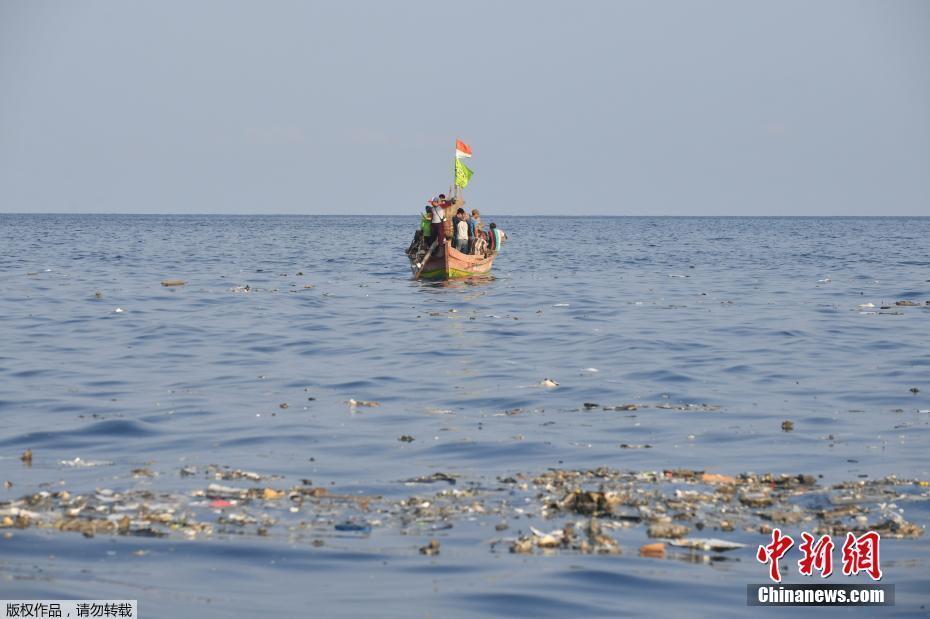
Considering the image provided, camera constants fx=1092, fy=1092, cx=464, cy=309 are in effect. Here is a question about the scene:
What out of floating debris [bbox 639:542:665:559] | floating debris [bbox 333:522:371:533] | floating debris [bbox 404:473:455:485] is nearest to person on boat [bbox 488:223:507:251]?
floating debris [bbox 404:473:455:485]

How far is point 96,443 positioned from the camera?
1427 centimetres

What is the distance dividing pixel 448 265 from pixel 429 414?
23.2 m

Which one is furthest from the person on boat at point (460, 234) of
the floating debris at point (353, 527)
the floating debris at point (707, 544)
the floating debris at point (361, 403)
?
the floating debris at point (707, 544)

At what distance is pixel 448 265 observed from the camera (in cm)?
3941

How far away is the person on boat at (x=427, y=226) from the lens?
39719 mm

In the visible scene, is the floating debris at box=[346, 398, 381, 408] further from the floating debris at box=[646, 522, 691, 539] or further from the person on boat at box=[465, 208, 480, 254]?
the person on boat at box=[465, 208, 480, 254]

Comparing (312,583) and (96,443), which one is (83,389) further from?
(312,583)

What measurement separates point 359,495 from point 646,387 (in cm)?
818
